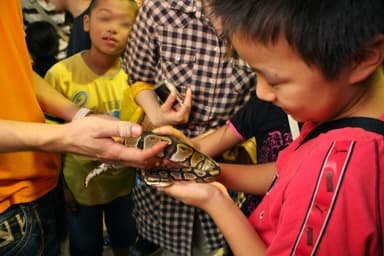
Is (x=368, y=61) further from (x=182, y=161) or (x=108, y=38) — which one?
(x=108, y=38)

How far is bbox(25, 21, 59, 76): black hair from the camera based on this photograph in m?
2.56

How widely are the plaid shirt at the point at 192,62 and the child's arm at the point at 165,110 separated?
0.06 m

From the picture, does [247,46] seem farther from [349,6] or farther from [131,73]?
[131,73]

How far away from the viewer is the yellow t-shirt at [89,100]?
2051 mm

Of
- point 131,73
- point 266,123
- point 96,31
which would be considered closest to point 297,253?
point 266,123

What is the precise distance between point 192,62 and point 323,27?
2.78 ft

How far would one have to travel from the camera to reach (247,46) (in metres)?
0.85

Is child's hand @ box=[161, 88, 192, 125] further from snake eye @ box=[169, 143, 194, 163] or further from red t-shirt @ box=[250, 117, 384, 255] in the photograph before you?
red t-shirt @ box=[250, 117, 384, 255]

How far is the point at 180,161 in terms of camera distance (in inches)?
49.0

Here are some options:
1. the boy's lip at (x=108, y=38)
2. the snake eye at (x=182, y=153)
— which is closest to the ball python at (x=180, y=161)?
the snake eye at (x=182, y=153)

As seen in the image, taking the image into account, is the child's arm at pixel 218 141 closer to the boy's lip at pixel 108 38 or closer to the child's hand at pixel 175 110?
the child's hand at pixel 175 110

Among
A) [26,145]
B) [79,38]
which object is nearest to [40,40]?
[79,38]

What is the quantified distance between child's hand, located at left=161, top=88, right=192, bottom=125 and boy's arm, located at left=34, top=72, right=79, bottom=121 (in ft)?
1.16

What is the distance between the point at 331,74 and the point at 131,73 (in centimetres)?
112
